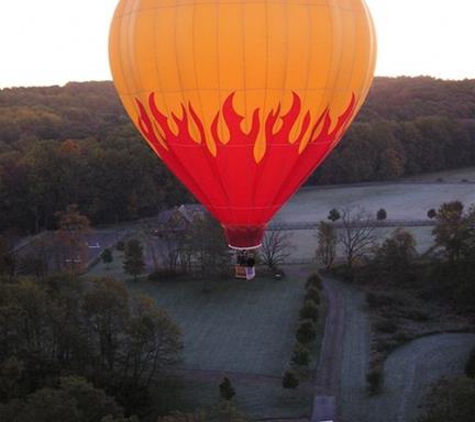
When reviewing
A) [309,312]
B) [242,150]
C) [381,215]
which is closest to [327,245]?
[309,312]

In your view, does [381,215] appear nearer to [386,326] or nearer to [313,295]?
[313,295]

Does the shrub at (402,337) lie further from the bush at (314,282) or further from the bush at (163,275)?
the bush at (163,275)

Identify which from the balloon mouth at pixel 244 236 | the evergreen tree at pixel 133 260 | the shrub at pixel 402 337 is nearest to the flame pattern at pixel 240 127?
the balloon mouth at pixel 244 236

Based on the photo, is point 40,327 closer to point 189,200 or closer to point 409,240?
point 409,240

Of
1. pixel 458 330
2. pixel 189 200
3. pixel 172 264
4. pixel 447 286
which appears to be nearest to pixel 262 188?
pixel 458 330

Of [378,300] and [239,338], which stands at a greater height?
[378,300]

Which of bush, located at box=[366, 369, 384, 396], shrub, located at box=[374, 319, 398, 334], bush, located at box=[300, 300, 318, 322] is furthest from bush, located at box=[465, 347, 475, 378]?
bush, located at box=[300, 300, 318, 322]

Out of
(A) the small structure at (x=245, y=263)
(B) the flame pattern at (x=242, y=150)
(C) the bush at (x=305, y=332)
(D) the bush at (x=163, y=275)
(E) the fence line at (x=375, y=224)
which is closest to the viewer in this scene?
(B) the flame pattern at (x=242, y=150)

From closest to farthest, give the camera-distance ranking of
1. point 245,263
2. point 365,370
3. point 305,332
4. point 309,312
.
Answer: point 245,263 → point 365,370 → point 305,332 → point 309,312
